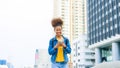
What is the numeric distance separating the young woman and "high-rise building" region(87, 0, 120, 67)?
175 ft

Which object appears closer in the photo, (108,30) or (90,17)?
(108,30)

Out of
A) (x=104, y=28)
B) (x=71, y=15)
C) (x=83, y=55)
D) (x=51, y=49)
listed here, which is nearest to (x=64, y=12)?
(x=71, y=15)

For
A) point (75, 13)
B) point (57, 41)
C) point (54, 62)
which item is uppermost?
point (75, 13)

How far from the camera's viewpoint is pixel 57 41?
7.18 meters

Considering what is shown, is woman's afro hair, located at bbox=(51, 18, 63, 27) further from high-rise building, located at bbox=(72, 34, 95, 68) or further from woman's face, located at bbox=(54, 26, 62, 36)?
high-rise building, located at bbox=(72, 34, 95, 68)

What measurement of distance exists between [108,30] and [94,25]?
327 inches

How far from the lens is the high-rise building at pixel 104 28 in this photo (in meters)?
61.8

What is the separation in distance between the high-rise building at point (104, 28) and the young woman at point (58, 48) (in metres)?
53.3

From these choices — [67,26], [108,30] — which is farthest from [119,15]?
[67,26]

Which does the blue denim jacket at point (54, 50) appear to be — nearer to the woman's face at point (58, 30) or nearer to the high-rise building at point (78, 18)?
the woman's face at point (58, 30)

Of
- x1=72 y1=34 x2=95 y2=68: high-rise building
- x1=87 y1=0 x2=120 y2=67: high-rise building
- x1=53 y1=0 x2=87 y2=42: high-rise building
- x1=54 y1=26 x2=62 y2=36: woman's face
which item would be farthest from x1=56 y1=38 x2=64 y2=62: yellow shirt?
x1=53 y1=0 x2=87 y2=42: high-rise building

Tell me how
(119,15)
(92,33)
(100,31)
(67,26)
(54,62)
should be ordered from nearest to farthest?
(54,62) < (119,15) < (100,31) < (92,33) < (67,26)

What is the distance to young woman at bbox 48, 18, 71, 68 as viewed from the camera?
7.04 metres

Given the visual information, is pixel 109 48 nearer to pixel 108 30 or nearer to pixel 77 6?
pixel 108 30
